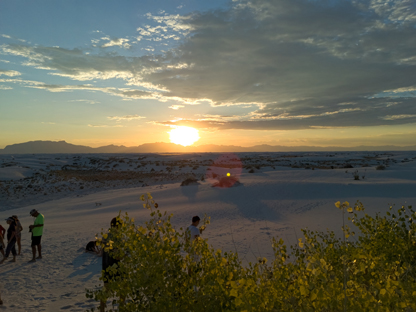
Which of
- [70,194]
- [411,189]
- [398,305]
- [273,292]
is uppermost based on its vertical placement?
[398,305]

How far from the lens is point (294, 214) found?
1557 cm

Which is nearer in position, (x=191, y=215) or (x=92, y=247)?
(x=92, y=247)

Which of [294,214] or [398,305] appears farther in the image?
[294,214]

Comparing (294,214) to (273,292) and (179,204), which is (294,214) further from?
(273,292)

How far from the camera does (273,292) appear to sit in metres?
2.86

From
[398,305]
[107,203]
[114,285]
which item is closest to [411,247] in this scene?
[398,305]

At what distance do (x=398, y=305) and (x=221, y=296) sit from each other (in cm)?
180

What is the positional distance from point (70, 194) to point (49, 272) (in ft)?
79.0

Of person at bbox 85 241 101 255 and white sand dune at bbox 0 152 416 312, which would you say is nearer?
white sand dune at bbox 0 152 416 312

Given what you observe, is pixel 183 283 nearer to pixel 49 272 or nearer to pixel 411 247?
pixel 411 247

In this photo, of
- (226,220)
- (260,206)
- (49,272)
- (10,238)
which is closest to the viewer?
(49,272)

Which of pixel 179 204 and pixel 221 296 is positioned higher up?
pixel 221 296

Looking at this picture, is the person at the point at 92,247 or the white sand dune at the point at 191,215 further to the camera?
the person at the point at 92,247

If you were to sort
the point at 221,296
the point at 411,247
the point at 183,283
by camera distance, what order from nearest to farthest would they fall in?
the point at 221,296 < the point at 183,283 < the point at 411,247
